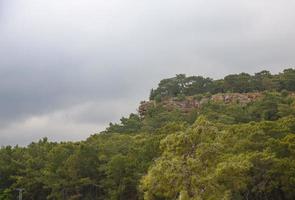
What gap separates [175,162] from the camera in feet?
78.8

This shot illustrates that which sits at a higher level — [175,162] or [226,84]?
[226,84]


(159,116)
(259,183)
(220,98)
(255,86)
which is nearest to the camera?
(259,183)

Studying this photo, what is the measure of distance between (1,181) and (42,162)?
5.65 meters

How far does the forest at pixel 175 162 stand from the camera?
24453 millimetres

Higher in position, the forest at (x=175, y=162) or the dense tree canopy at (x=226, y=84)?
the dense tree canopy at (x=226, y=84)

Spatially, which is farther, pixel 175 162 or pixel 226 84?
pixel 226 84

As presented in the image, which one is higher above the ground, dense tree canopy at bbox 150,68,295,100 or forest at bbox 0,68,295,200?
dense tree canopy at bbox 150,68,295,100

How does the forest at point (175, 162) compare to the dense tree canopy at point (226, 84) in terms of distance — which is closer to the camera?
the forest at point (175, 162)

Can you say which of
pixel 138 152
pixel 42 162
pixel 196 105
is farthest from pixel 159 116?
pixel 138 152

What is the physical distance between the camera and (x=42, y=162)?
161 feet

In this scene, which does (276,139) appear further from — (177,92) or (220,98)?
(177,92)

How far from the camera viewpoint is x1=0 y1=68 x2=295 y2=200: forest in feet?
80.2

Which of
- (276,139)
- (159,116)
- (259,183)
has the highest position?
(159,116)

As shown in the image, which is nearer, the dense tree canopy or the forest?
the forest
